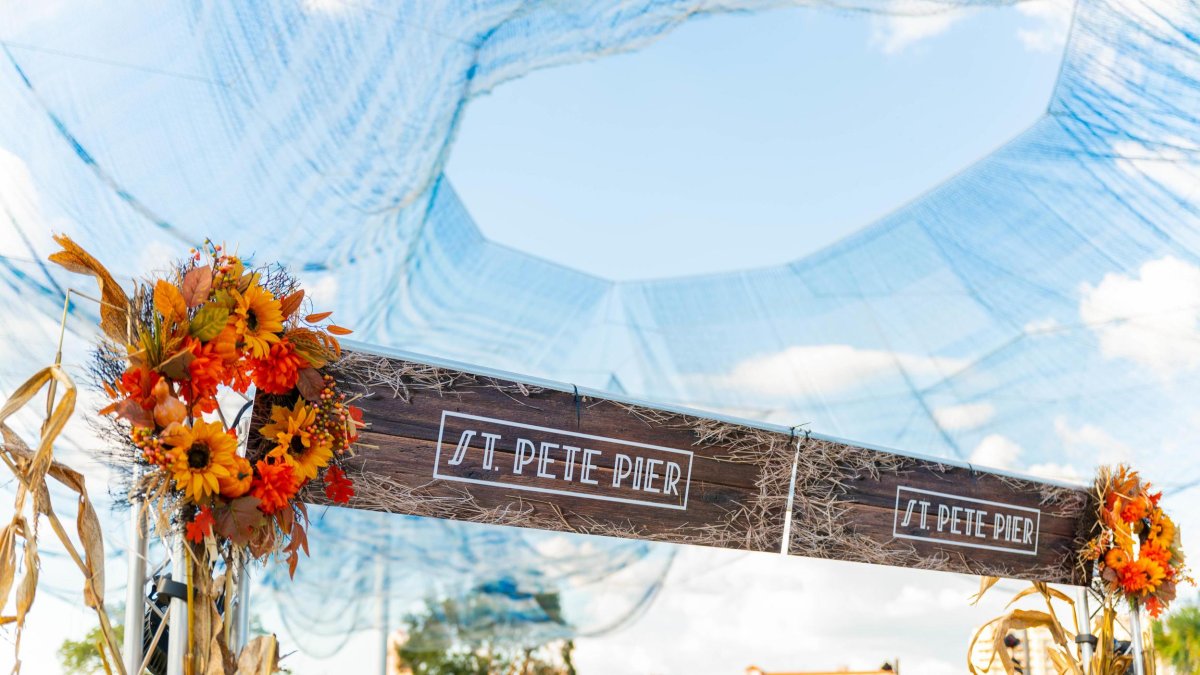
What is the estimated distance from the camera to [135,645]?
187 centimetres

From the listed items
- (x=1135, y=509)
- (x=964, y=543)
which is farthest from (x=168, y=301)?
(x=1135, y=509)

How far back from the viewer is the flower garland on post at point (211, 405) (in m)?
1.83

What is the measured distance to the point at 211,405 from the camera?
1.93 metres

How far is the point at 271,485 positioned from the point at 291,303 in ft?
1.19

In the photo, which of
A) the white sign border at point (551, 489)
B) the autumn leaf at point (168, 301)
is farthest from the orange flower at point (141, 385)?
the white sign border at point (551, 489)

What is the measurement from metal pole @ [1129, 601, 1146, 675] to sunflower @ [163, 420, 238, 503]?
10.3 ft

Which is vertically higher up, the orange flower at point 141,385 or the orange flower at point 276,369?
the orange flower at point 276,369

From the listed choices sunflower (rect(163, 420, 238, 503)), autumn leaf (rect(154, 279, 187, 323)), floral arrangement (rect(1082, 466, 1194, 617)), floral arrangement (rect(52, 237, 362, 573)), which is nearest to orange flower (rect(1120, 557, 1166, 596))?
floral arrangement (rect(1082, 466, 1194, 617))

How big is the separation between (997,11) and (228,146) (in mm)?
4237

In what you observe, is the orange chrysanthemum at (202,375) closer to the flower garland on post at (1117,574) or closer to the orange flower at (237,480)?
the orange flower at (237,480)

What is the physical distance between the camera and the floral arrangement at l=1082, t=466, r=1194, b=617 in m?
3.58

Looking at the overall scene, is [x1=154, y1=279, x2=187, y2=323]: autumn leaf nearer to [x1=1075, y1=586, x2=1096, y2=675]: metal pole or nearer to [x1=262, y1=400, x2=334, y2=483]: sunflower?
[x1=262, y1=400, x2=334, y2=483]: sunflower

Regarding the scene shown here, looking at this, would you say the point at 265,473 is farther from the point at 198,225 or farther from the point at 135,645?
the point at 198,225

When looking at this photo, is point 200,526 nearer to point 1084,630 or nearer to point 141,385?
point 141,385
